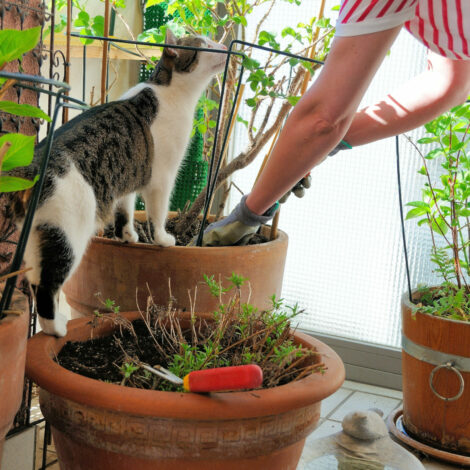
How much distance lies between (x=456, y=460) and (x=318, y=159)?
83cm

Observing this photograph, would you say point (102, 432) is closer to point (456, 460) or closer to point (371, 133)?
point (371, 133)

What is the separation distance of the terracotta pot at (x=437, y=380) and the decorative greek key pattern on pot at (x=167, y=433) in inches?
27.5

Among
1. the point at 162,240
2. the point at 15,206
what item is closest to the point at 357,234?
the point at 162,240

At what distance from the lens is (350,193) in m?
2.08

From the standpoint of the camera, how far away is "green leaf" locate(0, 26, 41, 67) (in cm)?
68

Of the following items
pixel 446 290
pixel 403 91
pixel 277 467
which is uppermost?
pixel 403 91

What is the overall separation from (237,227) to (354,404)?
0.82 metres

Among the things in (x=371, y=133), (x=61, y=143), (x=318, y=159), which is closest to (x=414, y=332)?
(x=371, y=133)

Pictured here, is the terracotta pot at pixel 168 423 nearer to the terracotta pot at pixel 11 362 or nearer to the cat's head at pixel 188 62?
the terracotta pot at pixel 11 362

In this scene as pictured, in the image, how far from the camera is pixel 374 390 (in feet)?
6.51

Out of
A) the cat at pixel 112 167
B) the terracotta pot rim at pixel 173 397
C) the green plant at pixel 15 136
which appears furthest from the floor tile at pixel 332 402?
the green plant at pixel 15 136

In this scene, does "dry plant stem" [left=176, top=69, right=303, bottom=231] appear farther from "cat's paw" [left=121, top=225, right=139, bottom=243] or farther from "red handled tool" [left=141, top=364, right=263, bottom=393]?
"red handled tool" [left=141, top=364, right=263, bottom=393]

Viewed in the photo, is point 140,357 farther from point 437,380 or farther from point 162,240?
point 437,380

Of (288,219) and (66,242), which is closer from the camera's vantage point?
(66,242)
